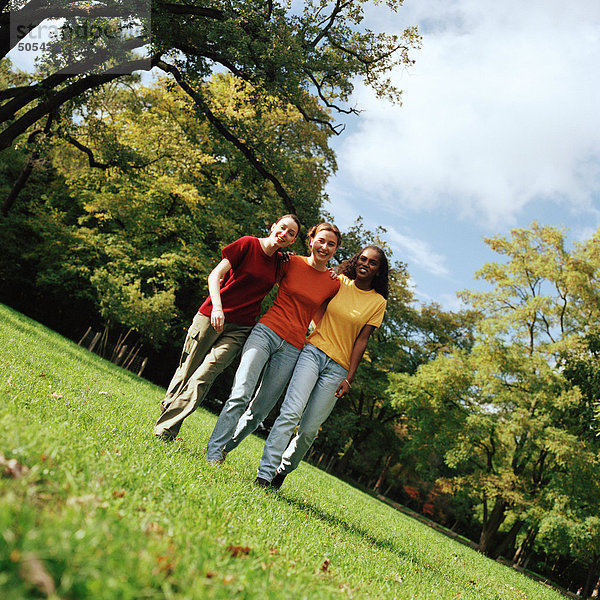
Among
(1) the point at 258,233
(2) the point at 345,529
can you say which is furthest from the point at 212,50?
(2) the point at 345,529

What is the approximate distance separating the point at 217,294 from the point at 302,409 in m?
1.41

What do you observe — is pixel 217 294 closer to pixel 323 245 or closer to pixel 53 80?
pixel 323 245

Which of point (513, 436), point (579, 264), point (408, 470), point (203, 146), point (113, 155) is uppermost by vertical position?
point (579, 264)

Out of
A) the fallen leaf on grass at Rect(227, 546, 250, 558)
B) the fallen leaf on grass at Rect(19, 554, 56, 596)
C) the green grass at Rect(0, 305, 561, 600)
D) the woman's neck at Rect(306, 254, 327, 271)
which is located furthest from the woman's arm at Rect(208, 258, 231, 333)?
the fallen leaf on grass at Rect(19, 554, 56, 596)

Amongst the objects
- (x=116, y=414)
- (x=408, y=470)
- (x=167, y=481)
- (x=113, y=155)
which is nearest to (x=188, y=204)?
(x=113, y=155)

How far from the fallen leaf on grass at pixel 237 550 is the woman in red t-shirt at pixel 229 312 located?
2.42 meters

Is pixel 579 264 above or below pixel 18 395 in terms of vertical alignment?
above

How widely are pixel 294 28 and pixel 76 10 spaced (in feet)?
17.1

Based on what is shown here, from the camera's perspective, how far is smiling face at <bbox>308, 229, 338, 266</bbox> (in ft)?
15.8

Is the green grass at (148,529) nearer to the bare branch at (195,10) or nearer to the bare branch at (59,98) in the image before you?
the bare branch at (59,98)

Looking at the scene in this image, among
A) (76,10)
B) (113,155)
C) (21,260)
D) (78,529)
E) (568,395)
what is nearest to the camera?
(78,529)

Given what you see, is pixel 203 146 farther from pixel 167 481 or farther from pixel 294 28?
pixel 167 481

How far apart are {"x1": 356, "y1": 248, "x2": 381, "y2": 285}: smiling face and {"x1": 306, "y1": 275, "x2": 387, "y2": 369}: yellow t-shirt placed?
0.62ft

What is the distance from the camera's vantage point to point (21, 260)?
23922mm
